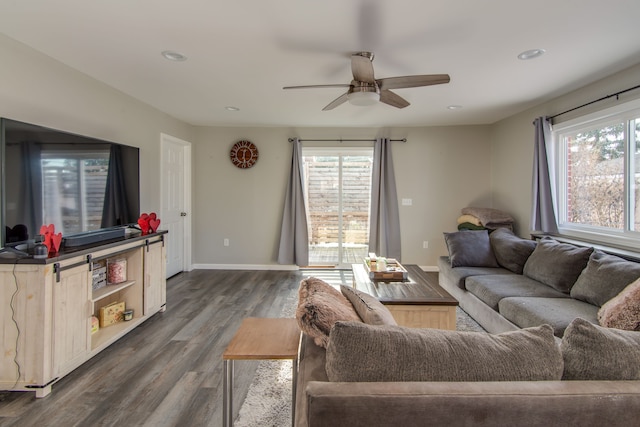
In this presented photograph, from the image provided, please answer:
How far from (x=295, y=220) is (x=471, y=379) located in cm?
442

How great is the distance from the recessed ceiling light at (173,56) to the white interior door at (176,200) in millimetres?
1924

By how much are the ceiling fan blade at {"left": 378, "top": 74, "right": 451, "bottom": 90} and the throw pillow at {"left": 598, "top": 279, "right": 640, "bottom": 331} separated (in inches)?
68.5

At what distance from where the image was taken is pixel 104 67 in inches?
111

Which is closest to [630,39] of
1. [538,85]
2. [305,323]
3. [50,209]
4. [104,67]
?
[538,85]

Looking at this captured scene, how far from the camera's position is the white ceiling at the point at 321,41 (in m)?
1.95

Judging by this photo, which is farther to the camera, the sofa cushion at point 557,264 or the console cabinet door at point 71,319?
the sofa cushion at point 557,264

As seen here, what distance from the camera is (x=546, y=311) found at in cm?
229

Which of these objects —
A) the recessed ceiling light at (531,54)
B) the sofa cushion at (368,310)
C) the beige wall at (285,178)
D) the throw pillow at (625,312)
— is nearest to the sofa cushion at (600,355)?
the sofa cushion at (368,310)

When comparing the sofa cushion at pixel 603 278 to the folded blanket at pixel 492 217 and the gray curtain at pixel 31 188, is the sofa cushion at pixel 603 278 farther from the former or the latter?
the gray curtain at pixel 31 188

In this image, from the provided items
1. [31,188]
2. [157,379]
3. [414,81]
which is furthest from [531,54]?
[31,188]

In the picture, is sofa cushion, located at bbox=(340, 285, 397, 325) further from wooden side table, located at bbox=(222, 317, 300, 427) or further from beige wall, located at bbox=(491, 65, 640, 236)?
beige wall, located at bbox=(491, 65, 640, 236)

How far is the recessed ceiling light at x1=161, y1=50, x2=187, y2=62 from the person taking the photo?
2545 millimetres

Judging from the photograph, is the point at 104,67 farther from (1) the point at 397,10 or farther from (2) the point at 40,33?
(1) the point at 397,10

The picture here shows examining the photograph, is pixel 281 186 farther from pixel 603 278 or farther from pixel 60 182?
Answer: pixel 603 278
